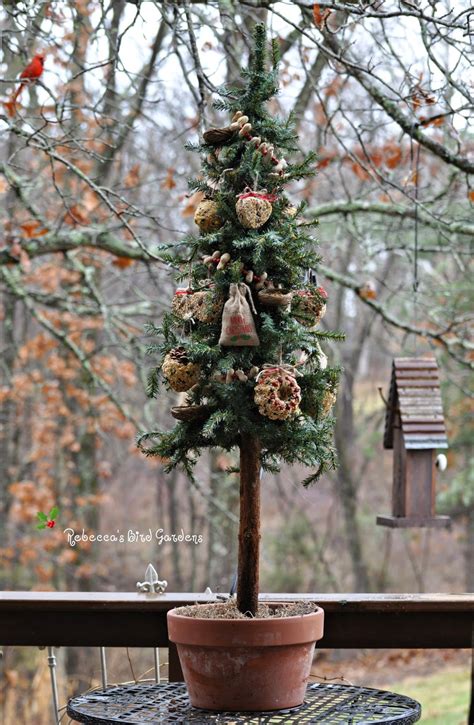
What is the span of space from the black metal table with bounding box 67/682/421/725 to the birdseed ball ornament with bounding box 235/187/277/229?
993 mm

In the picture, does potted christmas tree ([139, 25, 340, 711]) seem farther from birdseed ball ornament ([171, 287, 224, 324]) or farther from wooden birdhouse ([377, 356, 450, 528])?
wooden birdhouse ([377, 356, 450, 528])

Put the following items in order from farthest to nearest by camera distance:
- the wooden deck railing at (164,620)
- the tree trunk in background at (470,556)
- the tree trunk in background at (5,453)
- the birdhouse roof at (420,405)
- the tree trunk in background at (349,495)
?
1. the tree trunk in background at (470,556)
2. the tree trunk in background at (349,495)
3. the tree trunk in background at (5,453)
4. the birdhouse roof at (420,405)
5. the wooden deck railing at (164,620)

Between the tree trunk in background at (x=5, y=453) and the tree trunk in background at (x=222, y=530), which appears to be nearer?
the tree trunk in background at (x=222, y=530)

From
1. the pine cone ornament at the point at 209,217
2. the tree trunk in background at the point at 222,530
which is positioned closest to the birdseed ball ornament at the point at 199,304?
the pine cone ornament at the point at 209,217

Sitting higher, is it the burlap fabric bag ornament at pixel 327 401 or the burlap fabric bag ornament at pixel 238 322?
the burlap fabric bag ornament at pixel 238 322

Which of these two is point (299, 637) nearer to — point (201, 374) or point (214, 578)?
point (201, 374)

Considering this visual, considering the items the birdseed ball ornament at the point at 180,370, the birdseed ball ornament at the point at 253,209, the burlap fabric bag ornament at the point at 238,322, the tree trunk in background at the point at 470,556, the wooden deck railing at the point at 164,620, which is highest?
the birdseed ball ornament at the point at 253,209

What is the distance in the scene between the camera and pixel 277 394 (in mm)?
1949

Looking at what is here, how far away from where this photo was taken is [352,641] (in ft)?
8.23

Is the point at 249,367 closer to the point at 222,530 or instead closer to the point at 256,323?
the point at 256,323

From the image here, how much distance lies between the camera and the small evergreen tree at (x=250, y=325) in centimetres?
202

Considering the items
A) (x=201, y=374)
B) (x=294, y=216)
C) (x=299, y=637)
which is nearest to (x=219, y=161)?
(x=294, y=216)

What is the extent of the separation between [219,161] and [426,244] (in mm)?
5735

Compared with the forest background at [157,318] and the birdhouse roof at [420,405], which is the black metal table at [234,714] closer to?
the birdhouse roof at [420,405]
